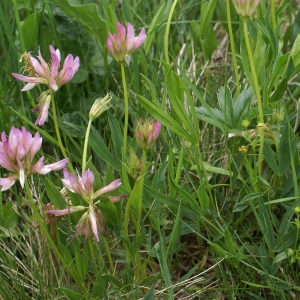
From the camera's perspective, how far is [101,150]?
1.63 meters

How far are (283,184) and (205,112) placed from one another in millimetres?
353

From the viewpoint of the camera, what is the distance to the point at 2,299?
1517 millimetres

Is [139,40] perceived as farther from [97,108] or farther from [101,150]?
[101,150]

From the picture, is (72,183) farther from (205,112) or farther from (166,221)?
(205,112)

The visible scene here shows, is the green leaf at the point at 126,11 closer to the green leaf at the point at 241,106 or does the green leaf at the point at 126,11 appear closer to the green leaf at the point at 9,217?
the green leaf at the point at 241,106

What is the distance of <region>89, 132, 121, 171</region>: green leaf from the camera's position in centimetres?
162

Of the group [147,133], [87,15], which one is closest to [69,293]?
[147,133]

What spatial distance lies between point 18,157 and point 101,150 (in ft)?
1.17

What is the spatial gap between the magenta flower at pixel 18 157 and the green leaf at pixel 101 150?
27cm

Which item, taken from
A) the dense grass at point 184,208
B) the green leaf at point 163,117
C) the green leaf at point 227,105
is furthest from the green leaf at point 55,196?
the green leaf at point 227,105

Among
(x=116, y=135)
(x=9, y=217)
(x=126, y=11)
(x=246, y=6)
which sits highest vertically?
(x=246, y=6)

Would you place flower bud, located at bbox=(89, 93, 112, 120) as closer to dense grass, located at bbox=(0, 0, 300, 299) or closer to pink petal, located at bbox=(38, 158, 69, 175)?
dense grass, located at bbox=(0, 0, 300, 299)

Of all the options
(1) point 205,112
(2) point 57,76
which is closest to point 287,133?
(1) point 205,112

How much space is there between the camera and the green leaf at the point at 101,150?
162 cm
